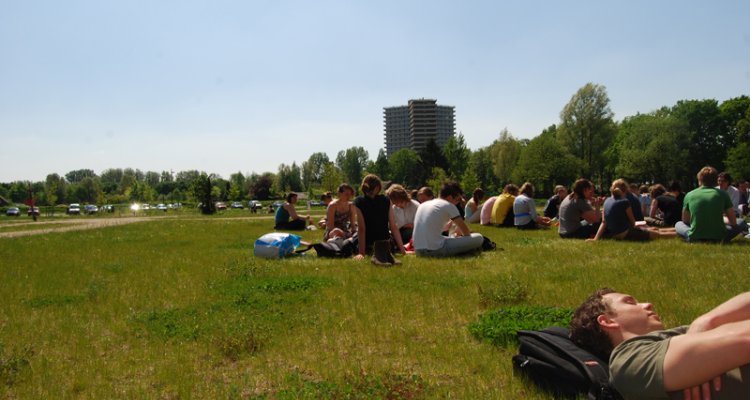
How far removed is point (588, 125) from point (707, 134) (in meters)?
20.7

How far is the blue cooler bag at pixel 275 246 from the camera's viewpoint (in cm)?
1116

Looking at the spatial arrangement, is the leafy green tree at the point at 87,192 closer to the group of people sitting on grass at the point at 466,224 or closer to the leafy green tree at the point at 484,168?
the leafy green tree at the point at 484,168

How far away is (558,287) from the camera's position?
22.3 ft

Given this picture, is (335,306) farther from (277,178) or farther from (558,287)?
(277,178)

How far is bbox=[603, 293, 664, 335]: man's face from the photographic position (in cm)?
308

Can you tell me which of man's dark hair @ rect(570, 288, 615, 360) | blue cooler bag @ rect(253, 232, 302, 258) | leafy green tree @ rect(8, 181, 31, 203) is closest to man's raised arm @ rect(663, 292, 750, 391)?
man's dark hair @ rect(570, 288, 615, 360)

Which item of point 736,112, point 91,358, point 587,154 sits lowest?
point 91,358

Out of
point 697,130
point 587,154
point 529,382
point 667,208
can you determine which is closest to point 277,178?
point 587,154

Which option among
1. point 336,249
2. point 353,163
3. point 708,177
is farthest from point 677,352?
point 353,163

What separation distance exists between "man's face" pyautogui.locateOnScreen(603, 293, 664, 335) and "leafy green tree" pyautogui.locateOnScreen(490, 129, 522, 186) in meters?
83.4

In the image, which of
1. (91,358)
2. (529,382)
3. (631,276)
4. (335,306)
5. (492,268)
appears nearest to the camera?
(529,382)

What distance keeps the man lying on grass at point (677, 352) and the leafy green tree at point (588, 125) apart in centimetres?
6746

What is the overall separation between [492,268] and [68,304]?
6.72m

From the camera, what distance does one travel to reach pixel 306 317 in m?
5.88
